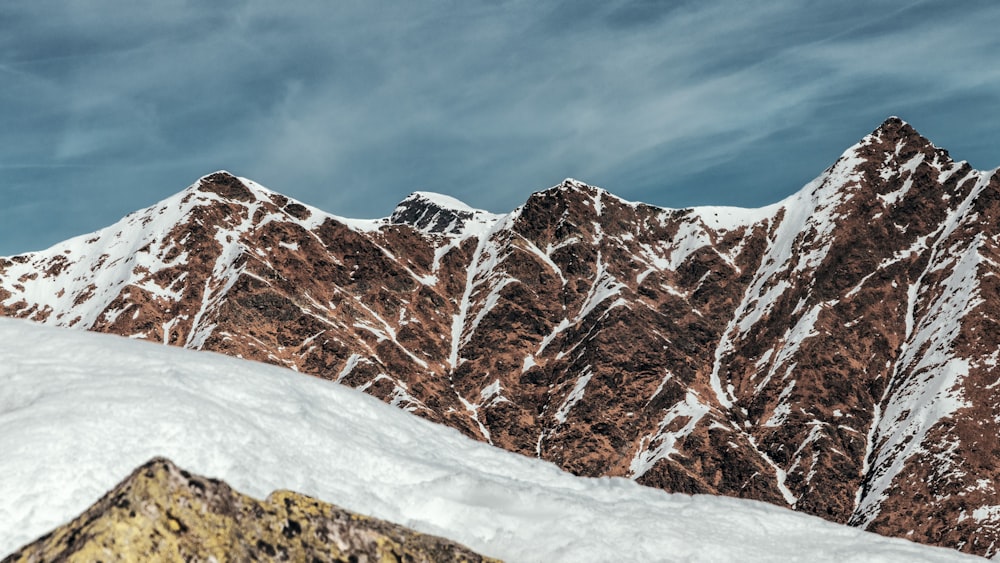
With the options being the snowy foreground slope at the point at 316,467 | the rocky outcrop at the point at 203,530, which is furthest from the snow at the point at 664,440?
the rocky outcrop at the point at 203,530

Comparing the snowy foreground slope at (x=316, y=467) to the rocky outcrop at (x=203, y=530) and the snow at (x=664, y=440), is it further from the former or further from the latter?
the snow at (x=664, y=440)

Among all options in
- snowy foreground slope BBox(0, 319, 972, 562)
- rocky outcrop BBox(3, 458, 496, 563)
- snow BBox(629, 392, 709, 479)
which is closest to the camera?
rocky outcrop BBox(3, 458, 496, 563)

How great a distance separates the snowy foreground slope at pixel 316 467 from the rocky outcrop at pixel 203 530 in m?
8.90

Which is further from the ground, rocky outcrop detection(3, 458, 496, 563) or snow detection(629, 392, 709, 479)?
rocky outcrop detection(3, 458, 496, 563)

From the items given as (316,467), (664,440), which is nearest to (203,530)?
(316,467)

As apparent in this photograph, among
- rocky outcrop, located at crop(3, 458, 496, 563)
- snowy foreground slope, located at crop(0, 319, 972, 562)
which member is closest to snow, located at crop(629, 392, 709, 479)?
snowy foreground slope, located at crop(0, 319, 972, 562)

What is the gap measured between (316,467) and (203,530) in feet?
44.0

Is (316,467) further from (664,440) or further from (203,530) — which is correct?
(664,440)

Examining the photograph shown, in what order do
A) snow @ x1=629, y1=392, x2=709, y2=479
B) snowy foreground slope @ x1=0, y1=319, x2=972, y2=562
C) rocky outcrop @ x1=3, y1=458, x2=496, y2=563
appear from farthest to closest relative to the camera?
snow @ x1=629, y1=392, x2=709, y2=479, snowy foreground slope @ x1=0, y1=319, x2=972, y2=562, rocky outcrop @ x1=3, y1=458, x2=496, y2=563

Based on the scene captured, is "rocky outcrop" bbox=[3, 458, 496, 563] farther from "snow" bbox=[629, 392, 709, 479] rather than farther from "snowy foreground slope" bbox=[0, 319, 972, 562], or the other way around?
"snow" bbox=[629, 392, 709, 479]

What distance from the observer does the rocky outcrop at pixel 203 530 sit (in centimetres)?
1072

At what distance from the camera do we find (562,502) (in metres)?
25.3

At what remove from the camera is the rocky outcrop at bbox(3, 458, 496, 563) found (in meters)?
10.7

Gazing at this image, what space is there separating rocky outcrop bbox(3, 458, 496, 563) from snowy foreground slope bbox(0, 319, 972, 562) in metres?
8.90
